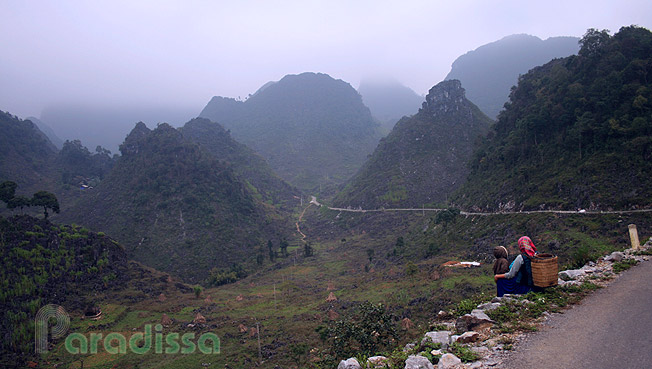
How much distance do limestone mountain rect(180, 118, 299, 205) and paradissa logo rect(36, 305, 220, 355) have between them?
67.1 m

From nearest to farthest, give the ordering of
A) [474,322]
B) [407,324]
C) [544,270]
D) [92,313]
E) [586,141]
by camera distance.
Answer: [474,322] → [544,270] → [407,324] → [92,313] → [586,141]

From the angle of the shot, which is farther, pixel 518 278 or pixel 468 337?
pixel 518 278

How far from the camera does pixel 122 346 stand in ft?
77.0

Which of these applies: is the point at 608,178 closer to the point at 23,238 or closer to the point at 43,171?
the point at 23,238

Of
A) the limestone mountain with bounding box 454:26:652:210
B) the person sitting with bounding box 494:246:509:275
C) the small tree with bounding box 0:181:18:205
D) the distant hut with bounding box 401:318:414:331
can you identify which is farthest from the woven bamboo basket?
the small tree with bounding box 0:181:18:205

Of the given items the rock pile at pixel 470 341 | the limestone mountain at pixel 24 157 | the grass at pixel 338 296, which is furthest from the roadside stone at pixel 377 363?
the limestone mountain at pixel 24 157

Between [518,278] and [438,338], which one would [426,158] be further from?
[438,338]

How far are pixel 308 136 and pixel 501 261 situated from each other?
158154 millimetres

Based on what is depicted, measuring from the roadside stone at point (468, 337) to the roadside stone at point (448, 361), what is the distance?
848 mm

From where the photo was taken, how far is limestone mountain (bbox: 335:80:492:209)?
70875 millimetres

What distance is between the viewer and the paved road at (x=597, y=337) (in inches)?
229

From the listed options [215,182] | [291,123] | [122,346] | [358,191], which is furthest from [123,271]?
[291,123]

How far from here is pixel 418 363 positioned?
20.7 ft

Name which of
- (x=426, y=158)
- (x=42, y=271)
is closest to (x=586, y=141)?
(x=426, y=158)
